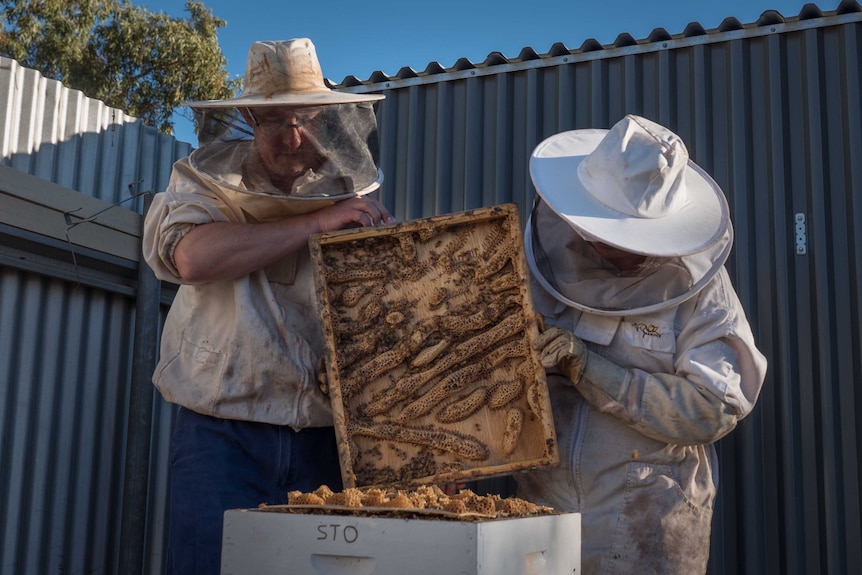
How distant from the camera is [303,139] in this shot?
2.41 meters

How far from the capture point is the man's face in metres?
2.38

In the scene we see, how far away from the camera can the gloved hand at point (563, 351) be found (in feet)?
7.08

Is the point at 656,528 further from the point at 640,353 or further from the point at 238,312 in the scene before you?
the point at 238,312

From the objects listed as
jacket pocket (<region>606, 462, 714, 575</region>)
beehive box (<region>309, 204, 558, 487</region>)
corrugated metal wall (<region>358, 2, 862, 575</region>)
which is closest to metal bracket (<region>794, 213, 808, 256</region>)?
corrugated metal wall (<region>358, 2, 862, 575</region>)

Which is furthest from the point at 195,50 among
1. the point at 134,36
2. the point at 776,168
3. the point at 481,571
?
the point at 481,571

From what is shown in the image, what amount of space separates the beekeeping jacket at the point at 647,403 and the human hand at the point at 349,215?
46 centimetres

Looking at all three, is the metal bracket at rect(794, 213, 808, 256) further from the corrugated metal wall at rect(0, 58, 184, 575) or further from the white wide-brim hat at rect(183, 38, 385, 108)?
the corrugated metal wall at rect(0, 58, 184, 575)

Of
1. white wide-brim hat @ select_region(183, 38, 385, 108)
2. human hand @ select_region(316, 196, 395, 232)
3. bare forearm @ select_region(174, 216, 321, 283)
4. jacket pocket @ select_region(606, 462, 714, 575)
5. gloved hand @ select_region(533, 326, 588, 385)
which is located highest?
white wide-brim hat @ select_region(183, 38, 385, 108)

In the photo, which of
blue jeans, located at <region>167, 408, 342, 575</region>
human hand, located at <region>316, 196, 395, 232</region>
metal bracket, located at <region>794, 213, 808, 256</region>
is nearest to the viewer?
blue jeans, located at <region>167, 408, 342, 575</region>

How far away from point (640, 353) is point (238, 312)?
1.03 m

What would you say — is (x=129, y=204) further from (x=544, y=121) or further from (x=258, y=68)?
(x=544, y=121)

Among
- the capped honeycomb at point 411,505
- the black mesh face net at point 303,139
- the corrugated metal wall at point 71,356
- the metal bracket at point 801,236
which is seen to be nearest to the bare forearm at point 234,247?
the black mesh face net at point 303,139

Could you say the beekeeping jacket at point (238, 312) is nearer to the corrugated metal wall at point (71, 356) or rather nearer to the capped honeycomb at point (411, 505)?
the capped honeycomb at point (411, 505)

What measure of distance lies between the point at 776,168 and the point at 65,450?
267cm
